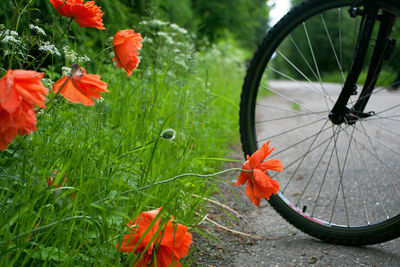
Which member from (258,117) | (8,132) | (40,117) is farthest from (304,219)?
(258,117)

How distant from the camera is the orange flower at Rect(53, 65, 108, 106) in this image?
3.18 ft

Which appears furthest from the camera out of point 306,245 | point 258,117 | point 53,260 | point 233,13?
point 233,13

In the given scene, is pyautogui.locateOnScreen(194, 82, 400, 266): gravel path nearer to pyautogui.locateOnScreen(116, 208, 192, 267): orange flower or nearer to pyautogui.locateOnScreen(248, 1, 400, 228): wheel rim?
pyautogui.locateOnScreen(248, 1, 400, 228): wheel rim

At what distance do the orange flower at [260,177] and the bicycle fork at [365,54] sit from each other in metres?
0.68

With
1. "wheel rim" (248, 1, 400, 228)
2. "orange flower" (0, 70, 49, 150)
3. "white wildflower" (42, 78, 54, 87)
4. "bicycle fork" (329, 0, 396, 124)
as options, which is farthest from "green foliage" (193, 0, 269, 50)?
"orange flower" (0, 70, 49, 150)

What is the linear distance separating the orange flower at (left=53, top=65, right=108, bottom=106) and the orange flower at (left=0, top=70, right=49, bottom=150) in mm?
95

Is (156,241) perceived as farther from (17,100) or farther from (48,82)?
(48,82)

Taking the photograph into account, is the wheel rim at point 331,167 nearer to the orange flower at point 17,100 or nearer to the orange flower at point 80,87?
the orange flower at point 80,87

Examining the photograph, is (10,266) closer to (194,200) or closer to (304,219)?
(194,200)

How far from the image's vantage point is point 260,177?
1161 millimetres

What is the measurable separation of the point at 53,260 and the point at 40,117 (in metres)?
0.44

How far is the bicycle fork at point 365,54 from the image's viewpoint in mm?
1624

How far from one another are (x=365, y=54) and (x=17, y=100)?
1.38 metres

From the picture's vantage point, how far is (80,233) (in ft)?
3.77
